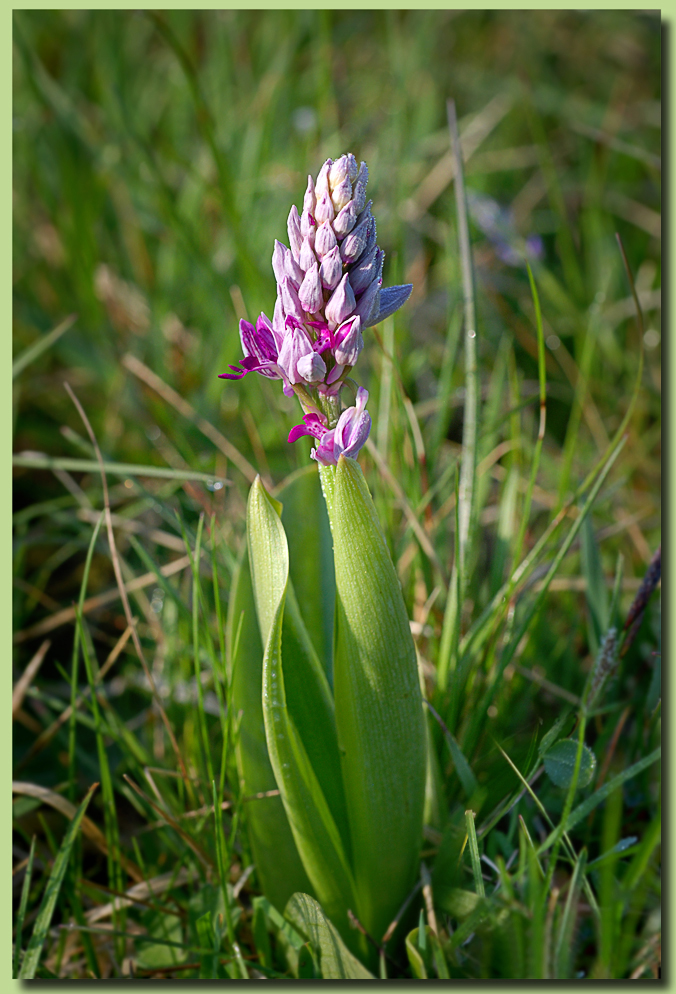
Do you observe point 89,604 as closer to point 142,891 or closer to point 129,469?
point 129,469

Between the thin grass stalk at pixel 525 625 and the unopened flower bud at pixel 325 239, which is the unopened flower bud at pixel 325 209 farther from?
the thin grass stalk at pixel 525 625

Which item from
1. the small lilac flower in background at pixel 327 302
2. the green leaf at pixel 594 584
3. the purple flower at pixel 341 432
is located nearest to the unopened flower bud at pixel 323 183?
the small lilac flower in background at pixel 327 302

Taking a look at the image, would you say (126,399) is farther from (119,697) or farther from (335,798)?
(335,798)

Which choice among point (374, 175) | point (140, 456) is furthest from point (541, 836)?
point (374, 175)

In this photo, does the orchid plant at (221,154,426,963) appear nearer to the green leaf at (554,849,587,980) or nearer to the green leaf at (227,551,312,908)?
the green leaf at (227,551,312,908)

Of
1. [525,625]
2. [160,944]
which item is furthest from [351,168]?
[160,944]
